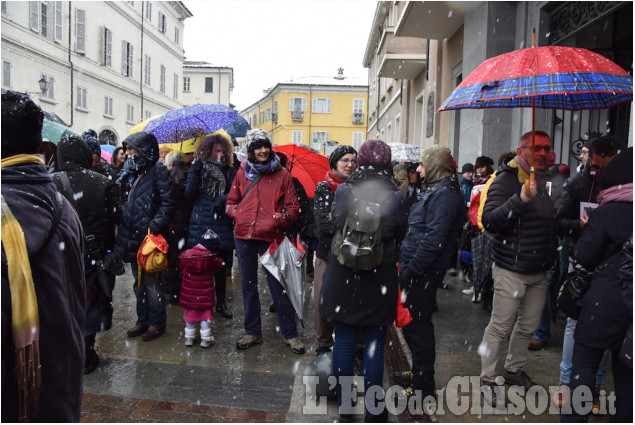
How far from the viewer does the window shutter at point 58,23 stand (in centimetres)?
2011

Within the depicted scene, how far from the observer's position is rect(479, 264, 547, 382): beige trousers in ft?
11.2

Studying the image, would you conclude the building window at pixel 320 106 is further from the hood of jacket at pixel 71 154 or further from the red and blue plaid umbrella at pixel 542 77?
the red and blue plaid umbrella at pixel 542 77

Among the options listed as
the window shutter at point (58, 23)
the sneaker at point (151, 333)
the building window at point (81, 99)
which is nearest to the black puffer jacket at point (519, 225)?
the sneaker at point (151, 333)

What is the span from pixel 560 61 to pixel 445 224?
1.33m

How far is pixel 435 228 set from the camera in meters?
3.18

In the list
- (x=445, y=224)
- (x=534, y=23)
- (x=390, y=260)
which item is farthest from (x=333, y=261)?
(x=534, y=23)

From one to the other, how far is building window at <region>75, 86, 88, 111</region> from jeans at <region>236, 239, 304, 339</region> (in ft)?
69.2

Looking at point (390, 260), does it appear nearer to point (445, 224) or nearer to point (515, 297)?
point (445, 224)

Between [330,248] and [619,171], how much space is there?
211cm

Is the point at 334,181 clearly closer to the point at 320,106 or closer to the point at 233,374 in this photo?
the point at 233,374

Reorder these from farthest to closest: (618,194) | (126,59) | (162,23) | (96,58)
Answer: (162,23), (126,59), (96,58), (618,194)

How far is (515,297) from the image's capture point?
3.44m

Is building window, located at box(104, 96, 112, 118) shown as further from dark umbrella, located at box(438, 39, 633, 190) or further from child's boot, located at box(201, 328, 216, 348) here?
dark umbrella, located at box(438, 39, 633, 190)

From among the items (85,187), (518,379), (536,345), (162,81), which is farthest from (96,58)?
(518,379)
